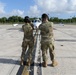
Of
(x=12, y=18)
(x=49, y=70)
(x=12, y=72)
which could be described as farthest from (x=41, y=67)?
(x=12, y=18)

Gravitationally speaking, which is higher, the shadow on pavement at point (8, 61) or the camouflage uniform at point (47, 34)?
the camouflage uniform at point (47, 34)

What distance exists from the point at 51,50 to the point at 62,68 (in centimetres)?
84

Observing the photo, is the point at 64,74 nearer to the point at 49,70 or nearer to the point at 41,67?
the point at 49,70

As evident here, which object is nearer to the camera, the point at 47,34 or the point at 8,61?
the point at 47,34

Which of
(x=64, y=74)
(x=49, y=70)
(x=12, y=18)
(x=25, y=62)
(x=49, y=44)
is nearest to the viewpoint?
(x=64, y=74)

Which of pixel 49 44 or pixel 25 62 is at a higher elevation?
pixel 49 44

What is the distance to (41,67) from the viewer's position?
968 cm

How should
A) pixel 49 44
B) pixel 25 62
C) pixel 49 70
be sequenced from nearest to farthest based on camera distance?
pixel 49 70
pixel 49 44
pixel 25 62

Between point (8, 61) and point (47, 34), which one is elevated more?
point (47, 34)

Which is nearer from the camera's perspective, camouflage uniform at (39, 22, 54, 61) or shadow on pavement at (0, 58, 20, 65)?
camouflage uniform at (39, 22, 54, 61)

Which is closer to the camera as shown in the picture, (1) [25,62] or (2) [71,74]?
(2) [71,74]

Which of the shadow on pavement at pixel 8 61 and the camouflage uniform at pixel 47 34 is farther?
the shadow on pavement at pixel 8 61

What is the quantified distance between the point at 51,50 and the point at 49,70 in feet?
3.29

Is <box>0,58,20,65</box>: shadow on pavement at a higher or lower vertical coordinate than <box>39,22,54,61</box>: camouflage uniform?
lower
